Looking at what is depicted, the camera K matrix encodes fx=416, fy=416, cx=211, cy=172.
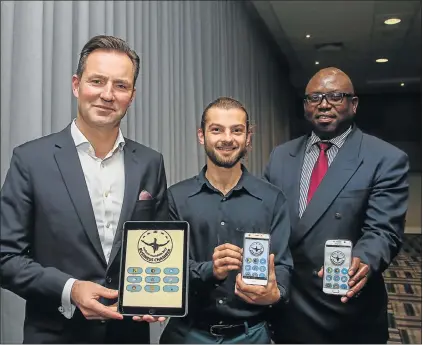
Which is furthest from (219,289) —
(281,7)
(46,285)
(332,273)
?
(281,7)

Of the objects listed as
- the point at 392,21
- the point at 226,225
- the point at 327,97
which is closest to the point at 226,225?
the point at 226,225

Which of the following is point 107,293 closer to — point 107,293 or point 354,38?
point 107,293

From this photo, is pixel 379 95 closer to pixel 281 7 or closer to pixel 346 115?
pixel 346 115

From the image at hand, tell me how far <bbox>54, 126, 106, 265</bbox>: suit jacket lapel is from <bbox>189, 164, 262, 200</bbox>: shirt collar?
20 cm

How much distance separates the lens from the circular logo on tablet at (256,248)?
0.73 meters

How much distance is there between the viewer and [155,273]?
72 cm

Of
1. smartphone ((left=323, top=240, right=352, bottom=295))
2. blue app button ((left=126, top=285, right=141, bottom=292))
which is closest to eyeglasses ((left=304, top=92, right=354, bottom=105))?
smartphone ((left=323, top=240, right=352, bottom=295))

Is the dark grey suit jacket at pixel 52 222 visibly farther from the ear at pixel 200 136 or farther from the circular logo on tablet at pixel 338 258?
the circular logo on tablet at pixel 338 258

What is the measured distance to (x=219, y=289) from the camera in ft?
2.62

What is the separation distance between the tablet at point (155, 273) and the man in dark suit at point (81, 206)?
2 centimetres

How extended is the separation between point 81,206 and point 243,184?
306 millimetres

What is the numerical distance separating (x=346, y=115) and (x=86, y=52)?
0.51 metres

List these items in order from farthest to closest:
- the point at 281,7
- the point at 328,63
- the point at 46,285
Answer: the point at 281,7 → the point at 328,63 → the point at 46,285

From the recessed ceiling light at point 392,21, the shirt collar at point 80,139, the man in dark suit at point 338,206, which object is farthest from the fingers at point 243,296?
the recessed ceiling light at point 392,21
